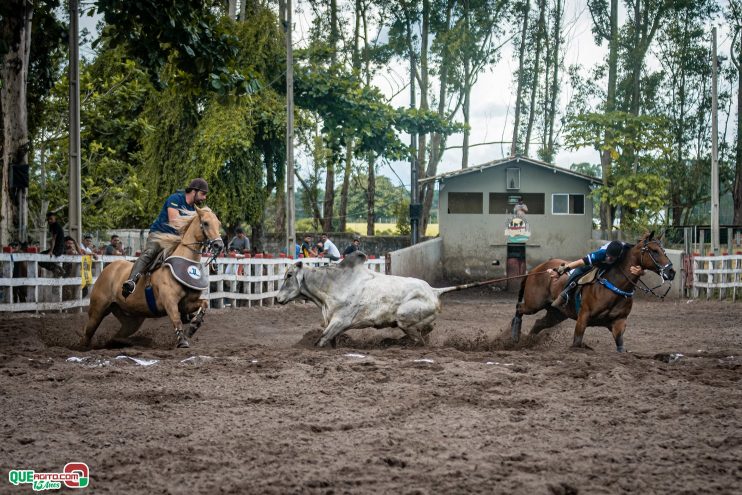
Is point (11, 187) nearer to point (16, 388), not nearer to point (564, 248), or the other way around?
point (16, 388)

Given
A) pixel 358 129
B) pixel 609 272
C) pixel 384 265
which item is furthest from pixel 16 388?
pixel 358 129

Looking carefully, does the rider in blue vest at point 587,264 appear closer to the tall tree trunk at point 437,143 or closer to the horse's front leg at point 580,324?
the horse's front leg at point 580,324

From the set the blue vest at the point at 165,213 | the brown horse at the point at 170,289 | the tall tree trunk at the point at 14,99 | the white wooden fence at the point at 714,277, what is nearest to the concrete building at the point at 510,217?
the white wooden fence at the point at 714,277

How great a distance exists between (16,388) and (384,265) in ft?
59.2

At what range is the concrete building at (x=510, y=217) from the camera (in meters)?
34.3

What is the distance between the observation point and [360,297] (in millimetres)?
11062

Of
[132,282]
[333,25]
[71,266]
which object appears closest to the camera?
[132,282]

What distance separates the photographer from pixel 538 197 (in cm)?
3497

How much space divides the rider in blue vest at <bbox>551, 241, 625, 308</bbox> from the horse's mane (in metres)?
4.87

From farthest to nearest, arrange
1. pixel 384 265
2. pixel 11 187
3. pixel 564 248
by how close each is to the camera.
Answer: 1. pixel 564 248
2. pixel 384 265
3. pixel 11 187

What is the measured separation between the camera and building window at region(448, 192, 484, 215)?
34969 millimetres

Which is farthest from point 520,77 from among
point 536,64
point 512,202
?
point 512,202

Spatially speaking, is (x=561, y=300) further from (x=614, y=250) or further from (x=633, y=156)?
(x=633, y=156)

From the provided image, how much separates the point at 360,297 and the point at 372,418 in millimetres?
4264
